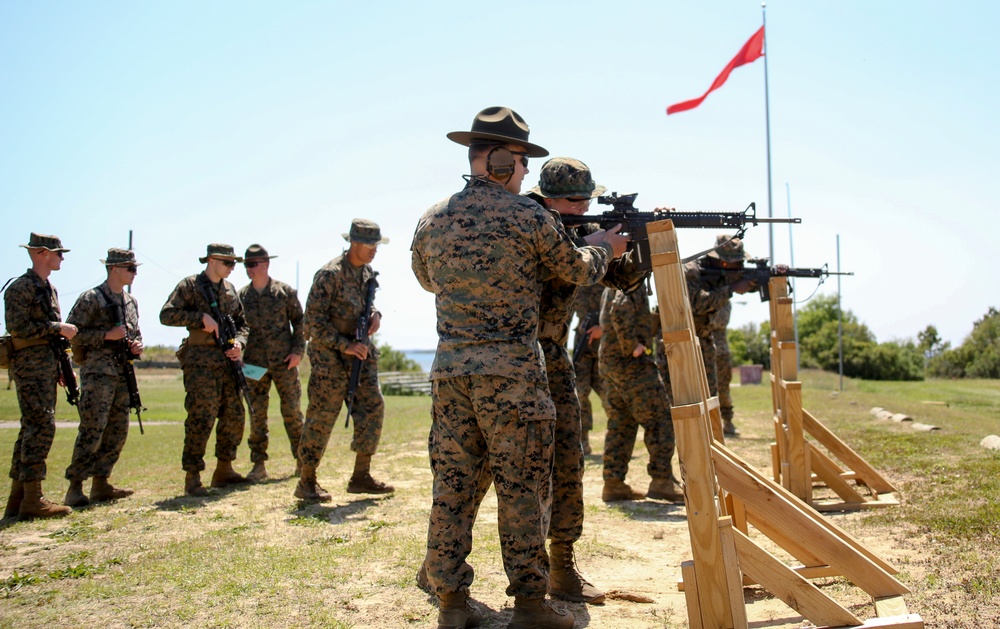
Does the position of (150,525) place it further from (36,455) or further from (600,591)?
(600,591)

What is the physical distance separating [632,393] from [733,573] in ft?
13.9

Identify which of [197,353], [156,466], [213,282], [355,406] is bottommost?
[156,466]

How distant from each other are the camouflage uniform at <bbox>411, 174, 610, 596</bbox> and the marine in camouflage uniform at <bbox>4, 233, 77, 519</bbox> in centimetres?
486

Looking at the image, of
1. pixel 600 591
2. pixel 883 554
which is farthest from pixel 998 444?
pixel 600 591

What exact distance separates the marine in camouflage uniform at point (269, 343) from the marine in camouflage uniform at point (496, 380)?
19.1 ft

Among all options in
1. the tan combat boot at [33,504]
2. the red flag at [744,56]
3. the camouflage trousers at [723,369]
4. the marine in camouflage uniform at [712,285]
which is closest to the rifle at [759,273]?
the marine in camouflage uniform at [712,285]

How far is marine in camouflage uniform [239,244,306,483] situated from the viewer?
31.6ft

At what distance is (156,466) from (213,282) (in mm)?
3341

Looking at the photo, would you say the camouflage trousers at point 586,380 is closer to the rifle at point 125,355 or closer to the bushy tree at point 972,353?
the rifle at point 125,355

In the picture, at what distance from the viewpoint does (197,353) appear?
859cm

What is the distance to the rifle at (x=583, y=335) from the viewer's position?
1108cm

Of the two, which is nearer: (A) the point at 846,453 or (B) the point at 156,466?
(A) the point at 846,453

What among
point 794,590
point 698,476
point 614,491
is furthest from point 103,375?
point 794,590

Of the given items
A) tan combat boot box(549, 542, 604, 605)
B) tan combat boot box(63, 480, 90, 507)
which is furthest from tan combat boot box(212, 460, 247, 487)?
tan combat boot box(549, 542, 604, 605)
